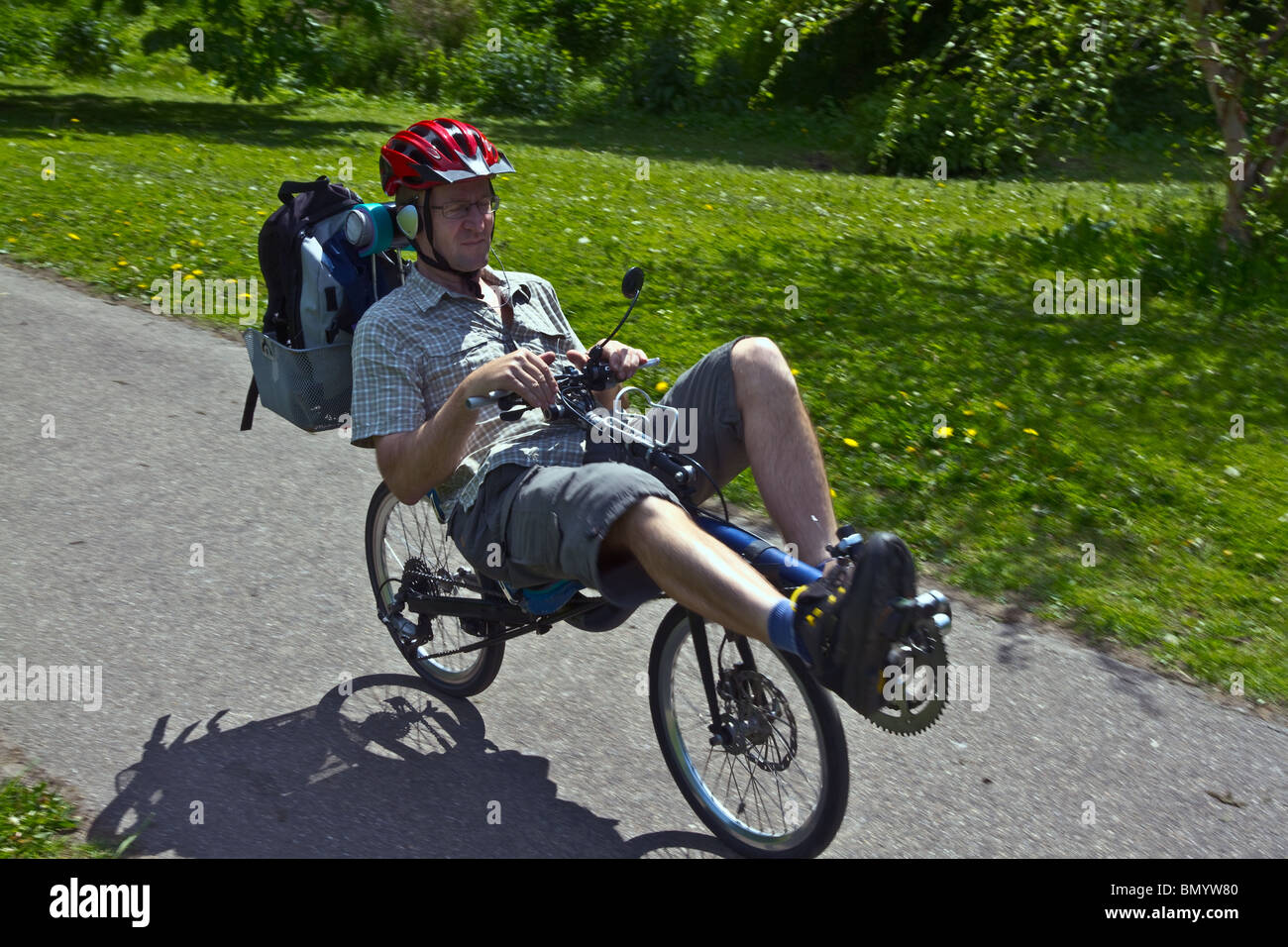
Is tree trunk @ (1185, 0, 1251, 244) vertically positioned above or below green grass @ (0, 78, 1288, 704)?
above

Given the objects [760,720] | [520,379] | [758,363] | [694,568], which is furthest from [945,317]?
[694,568]

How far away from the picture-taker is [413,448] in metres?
3.49

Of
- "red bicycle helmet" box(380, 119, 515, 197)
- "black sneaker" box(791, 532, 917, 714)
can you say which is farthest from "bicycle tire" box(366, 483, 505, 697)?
"black sneaker" box(791, 532, 917, 714)

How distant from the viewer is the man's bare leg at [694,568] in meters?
2.94

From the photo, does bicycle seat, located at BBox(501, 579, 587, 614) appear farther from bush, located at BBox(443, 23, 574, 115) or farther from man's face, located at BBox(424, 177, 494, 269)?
bush, located at BBox(443, 23, 574, 115)

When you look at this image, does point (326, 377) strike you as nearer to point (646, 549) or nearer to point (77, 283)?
point (646, 549)

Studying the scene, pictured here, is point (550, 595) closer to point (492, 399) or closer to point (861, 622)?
point (492, 399)

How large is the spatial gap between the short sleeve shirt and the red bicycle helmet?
304 mm

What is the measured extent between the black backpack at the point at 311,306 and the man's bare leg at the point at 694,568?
1.22 m

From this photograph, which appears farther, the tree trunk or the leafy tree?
the tree trunk

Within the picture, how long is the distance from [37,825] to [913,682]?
225cm

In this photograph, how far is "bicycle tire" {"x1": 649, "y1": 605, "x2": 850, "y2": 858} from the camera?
3074 mm

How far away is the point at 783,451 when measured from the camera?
3506 mm

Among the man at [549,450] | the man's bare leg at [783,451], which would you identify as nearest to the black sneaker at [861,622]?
the man at [549,450]
